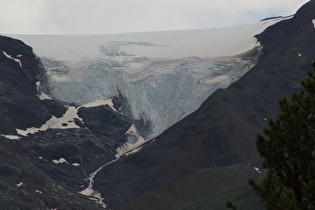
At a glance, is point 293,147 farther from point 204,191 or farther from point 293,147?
point 204,191

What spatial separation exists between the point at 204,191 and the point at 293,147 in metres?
137

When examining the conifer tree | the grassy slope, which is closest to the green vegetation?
the conifer tree

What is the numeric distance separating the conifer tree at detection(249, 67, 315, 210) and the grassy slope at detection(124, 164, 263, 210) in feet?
372

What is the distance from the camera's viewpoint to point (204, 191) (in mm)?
154750

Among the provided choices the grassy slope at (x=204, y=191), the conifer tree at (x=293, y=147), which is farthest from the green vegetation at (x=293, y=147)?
the grassy slope at (x=204, y=191)

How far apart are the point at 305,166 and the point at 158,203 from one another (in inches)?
5152

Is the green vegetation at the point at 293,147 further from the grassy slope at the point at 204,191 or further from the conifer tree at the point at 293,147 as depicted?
the grassy slope at the point at 204,191

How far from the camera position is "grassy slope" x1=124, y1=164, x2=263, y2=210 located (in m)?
142

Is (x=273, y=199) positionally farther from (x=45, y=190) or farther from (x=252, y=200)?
(x=45, y=190)

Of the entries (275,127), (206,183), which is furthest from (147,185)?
(275,127)

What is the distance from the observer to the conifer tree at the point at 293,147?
65.7ft

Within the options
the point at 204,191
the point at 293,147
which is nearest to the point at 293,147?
the point at 293,147

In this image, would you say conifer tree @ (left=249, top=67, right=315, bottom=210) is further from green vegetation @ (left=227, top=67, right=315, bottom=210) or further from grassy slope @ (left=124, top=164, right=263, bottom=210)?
grassy slope @ (left=124, top=164, right=263, bottom=210)

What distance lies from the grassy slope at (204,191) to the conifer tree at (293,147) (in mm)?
113535
